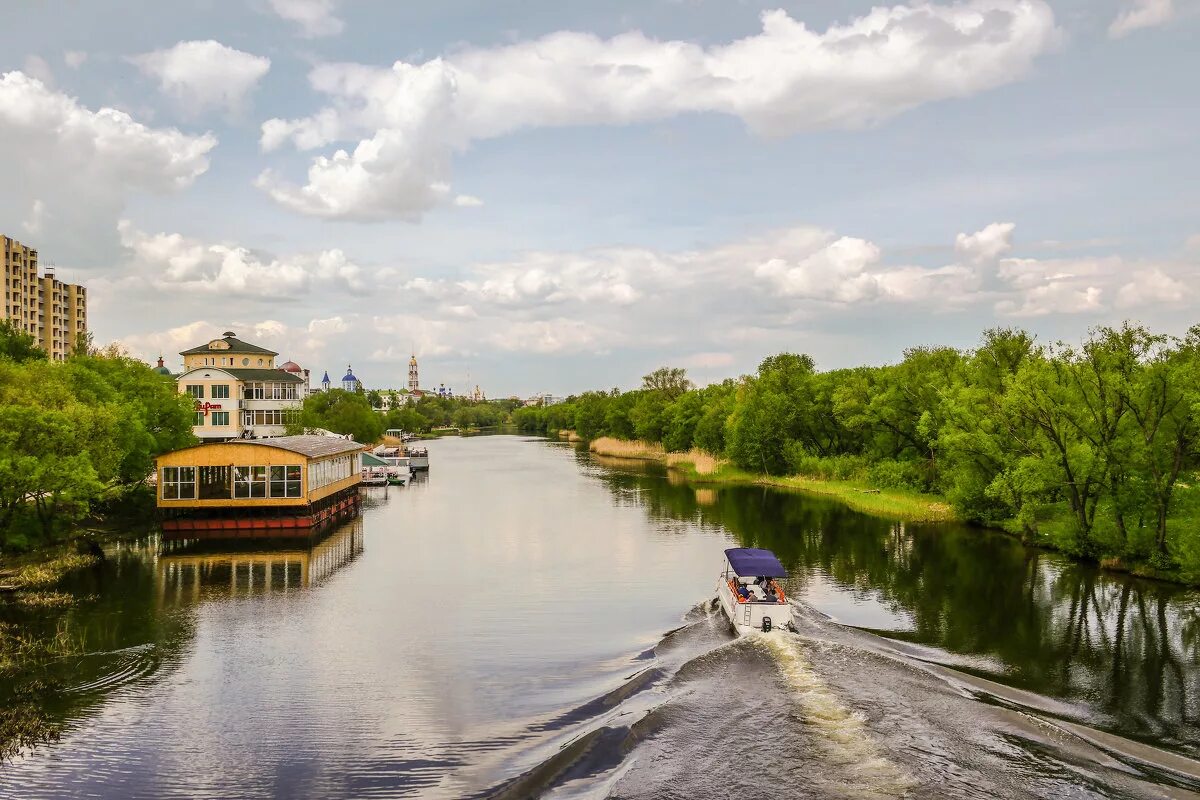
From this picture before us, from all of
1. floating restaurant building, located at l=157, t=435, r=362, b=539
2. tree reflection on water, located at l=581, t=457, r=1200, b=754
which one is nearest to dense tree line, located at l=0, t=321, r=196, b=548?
floating restaurant building, located at l=157, t=435, r=362, b=539

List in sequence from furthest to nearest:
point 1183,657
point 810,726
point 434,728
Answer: point 1183,657, point 434,728, point 810,726

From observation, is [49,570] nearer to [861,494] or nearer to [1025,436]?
[1025,436]

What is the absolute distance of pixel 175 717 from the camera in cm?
1992

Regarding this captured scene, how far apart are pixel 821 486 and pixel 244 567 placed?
5008 cm

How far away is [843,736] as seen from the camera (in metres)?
17.7

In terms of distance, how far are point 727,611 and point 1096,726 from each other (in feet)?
39.0

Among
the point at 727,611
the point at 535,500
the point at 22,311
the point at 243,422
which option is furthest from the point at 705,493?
the point at 22,311

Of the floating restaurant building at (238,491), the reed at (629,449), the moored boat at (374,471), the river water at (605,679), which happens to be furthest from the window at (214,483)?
the reed at (629,449)

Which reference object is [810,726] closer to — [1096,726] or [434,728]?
[1096,726]

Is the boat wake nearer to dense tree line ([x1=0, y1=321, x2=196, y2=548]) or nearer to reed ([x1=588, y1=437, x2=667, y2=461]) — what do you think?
dense tree line ([x1=0, y1=321, x2=196, y2=548])

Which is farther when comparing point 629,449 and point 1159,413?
point 629,449

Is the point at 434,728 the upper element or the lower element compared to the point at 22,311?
lower

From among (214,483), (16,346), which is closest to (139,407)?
(214,483)

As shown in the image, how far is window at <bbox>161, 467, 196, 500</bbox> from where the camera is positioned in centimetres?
4794
